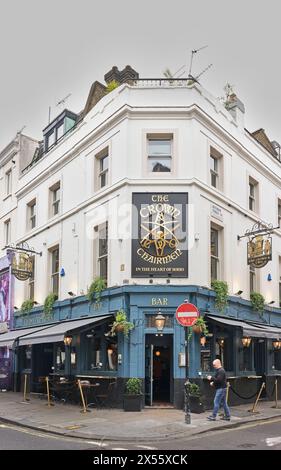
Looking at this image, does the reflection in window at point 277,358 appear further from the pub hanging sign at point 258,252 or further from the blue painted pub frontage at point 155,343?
the pub hanging sign at point 258,252

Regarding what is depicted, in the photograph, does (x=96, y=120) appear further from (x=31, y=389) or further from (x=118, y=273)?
(x=31, y=389)

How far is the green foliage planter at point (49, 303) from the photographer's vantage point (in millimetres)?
22688

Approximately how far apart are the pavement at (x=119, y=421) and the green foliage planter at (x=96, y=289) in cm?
373

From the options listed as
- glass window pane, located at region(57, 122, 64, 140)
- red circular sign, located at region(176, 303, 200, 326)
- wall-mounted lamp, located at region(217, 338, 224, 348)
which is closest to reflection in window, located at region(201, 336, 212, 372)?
wall-mounted lamp, located at region(217, 338, 224, 348)

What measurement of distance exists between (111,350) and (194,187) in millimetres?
6316

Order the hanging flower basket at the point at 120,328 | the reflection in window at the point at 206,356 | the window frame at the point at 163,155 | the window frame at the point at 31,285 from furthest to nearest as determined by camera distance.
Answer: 1. the window frame at the point at 31,285
2. the window frame at the point at 163,155
3. the reflection in window at the point at 206,356
4. the hanging flower basket at the point at 120,328

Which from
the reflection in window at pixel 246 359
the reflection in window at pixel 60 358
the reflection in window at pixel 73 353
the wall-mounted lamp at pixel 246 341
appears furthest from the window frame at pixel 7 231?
the wall-mounted lamp at pixel 246 341

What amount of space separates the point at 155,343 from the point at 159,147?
6978 millimetres

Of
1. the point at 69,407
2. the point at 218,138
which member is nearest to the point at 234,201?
the point at 218,138

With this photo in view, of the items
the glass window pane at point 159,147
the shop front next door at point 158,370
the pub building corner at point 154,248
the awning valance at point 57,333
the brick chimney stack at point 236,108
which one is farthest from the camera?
the brick chimney stack at point 236,108

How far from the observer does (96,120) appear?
21.0 m

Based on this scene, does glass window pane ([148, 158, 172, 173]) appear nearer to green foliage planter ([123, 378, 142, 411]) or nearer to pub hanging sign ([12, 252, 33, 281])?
green foliage planter ([123, 378, 142, 411])

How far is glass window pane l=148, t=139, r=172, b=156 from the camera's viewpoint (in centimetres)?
1931

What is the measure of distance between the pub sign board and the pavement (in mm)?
4541
